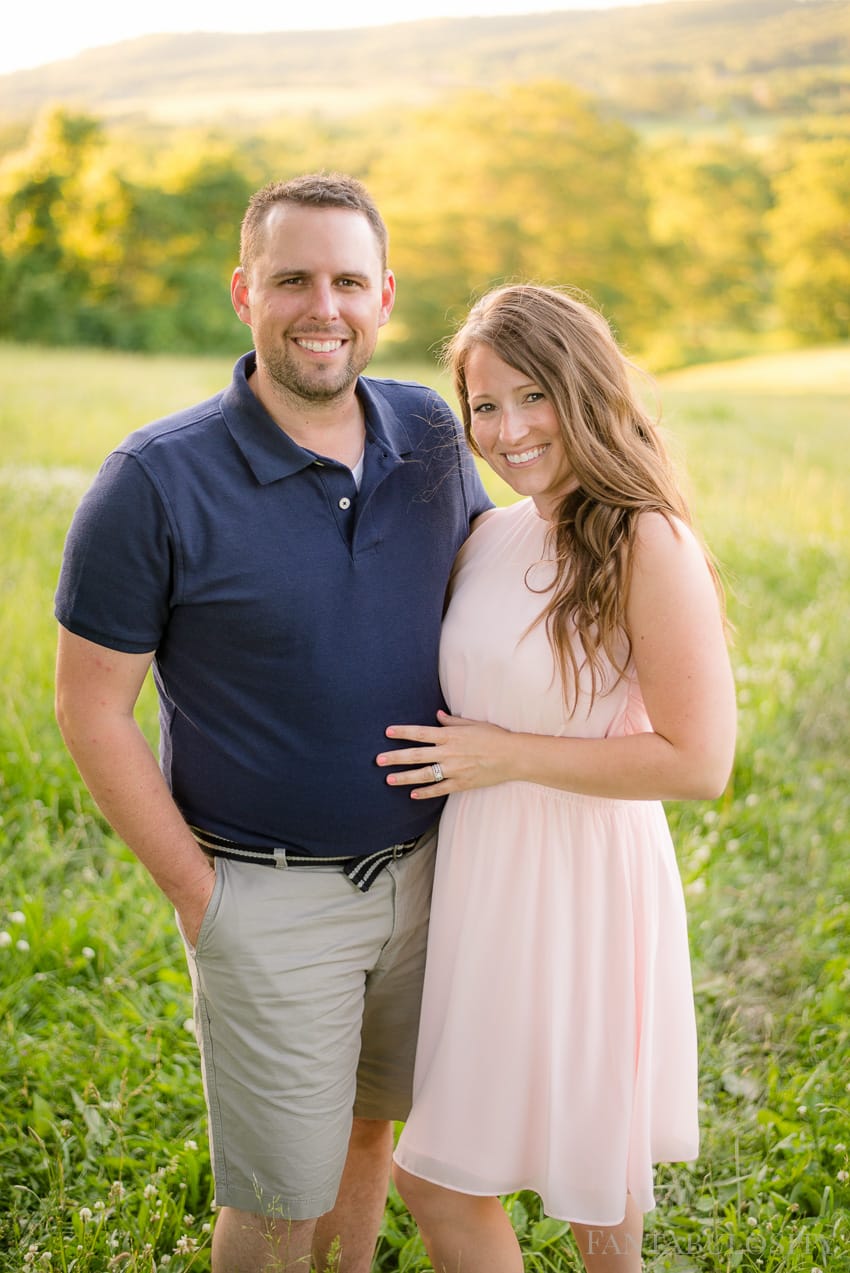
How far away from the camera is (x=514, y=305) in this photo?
2.26 meters

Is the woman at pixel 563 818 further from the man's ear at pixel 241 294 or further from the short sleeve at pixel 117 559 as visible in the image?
the short sleeve at pixel 117 559

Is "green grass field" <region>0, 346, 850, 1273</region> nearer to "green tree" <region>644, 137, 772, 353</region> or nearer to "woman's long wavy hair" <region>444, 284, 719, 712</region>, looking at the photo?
"woman's long wavy hair" <region>444, 284, 719, 712</region>

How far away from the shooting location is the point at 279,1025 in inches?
87.4

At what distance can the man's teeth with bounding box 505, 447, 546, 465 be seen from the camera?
2.28 metres

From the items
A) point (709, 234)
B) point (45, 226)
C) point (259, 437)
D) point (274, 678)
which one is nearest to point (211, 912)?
point (274, 678)

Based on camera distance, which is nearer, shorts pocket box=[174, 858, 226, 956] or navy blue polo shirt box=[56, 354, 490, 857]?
navy blue polo shirt box=[56, 354, 490, 857]

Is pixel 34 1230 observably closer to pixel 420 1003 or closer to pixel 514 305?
pixel 420 1003

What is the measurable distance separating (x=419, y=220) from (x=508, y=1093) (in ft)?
108

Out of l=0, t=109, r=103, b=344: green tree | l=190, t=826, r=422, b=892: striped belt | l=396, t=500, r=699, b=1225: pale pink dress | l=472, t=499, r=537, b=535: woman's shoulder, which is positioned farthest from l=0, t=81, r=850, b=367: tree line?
l=190, t=826, r=422, b=892: striped belt

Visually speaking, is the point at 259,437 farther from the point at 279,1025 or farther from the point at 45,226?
the point at 45,226

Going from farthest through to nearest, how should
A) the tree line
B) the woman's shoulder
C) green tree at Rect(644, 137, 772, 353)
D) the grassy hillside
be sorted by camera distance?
the tree line, the grassy hillside, green tree at Rect(644, 137, 772, 353), the woman's shoulder

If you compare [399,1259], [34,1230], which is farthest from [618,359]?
[34,1230]

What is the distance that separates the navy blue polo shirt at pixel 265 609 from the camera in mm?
2057

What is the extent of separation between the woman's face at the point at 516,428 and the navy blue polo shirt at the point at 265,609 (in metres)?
0.21
